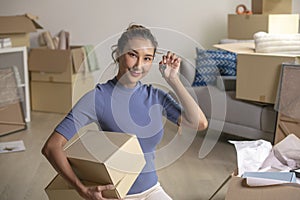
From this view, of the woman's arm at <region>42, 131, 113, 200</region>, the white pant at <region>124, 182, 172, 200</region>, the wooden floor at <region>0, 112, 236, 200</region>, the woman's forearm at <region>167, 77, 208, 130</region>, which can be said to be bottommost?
the wooden floor at <region>0, 112, 236, 200</region>

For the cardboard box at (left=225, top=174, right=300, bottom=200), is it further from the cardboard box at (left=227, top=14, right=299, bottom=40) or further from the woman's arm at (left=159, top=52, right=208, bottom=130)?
the cardboard box at (left=227, top=14, right=299, bottom=40)

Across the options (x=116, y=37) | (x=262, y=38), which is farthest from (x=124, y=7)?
(x=116, y=37)

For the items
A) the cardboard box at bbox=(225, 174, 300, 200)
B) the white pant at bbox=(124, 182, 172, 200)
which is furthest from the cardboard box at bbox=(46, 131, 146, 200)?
the cardboard box at bbox=(225, 174, 300, 200)

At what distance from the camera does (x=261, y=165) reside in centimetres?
211

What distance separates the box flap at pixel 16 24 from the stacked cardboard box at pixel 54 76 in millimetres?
293

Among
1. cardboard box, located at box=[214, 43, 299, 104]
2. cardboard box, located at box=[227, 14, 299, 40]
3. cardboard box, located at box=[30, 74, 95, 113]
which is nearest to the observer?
cardboard box, located at box=[214, 43, 299, 104]

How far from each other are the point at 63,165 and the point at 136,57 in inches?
15.4

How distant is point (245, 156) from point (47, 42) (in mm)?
2941

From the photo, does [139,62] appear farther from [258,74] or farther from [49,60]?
[49,60]

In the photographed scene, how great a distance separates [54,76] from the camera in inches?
167

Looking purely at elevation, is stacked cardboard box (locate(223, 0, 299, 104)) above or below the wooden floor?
above

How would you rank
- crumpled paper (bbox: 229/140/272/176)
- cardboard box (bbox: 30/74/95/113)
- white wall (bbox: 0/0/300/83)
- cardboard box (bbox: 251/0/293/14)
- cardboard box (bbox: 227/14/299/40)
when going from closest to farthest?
crumpled paper (bbox: 229/140/272/176) → cardboard box (bbox: 227/14/299/40) → cardboard box (bbox: 251/0/293/14) → cardboard box (bbox: 30/74/95/113) → white wall (bbox: 0/0/300/83)

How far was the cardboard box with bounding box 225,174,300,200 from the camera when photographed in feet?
5.12

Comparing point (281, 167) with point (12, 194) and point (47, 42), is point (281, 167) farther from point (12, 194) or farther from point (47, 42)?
point (47, 42)
